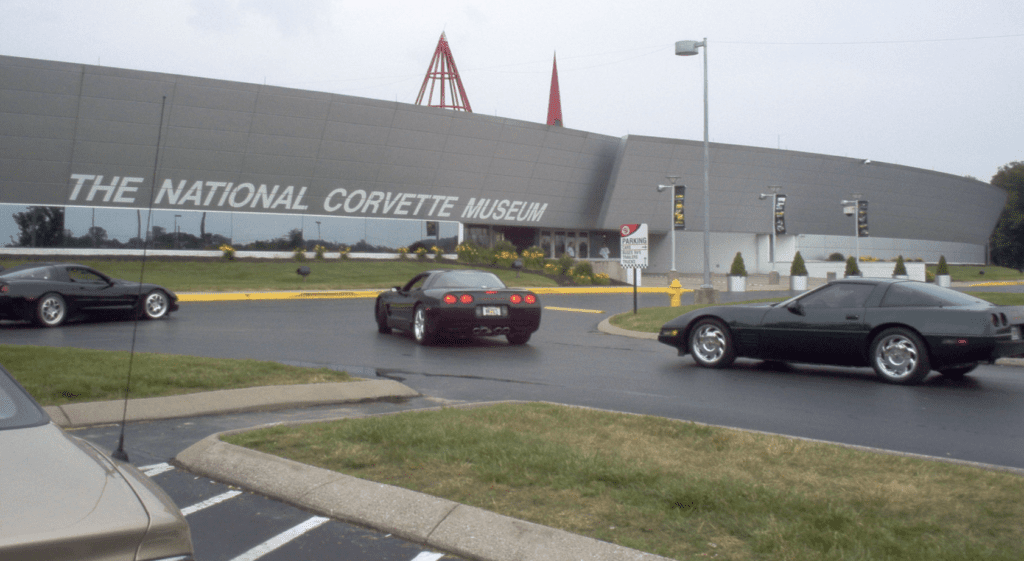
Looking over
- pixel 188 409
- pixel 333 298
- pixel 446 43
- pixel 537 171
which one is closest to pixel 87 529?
pixel 188 409

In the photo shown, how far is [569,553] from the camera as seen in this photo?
3.68m

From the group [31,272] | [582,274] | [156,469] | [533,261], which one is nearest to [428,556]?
[156,469]

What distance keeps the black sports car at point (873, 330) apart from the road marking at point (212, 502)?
24.0 ft

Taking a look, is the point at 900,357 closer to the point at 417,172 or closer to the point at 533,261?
the point at 533,261

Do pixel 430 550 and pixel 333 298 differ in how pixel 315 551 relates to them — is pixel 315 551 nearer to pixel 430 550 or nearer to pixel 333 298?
pixel 430 550

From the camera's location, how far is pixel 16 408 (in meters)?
2.79

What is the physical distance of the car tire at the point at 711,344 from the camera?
422 inches

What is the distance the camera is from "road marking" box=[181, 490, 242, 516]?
4605mm

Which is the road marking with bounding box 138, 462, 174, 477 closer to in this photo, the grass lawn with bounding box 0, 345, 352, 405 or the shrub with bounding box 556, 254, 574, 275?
the grass lawn with bounding box 0, 345, 352, 405

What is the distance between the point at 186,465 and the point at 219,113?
36.5 meters

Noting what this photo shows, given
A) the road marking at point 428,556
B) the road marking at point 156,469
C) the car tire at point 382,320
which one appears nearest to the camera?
→ the road marking at point 428,556

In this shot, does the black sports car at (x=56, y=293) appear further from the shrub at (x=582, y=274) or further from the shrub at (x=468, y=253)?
the shrub at (x=468, y=253)

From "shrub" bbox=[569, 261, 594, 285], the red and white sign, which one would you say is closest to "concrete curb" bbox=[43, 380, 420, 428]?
the red and white sign

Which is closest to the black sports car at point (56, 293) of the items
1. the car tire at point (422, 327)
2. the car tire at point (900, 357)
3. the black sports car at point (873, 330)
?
the car tire at point (422, 327)
